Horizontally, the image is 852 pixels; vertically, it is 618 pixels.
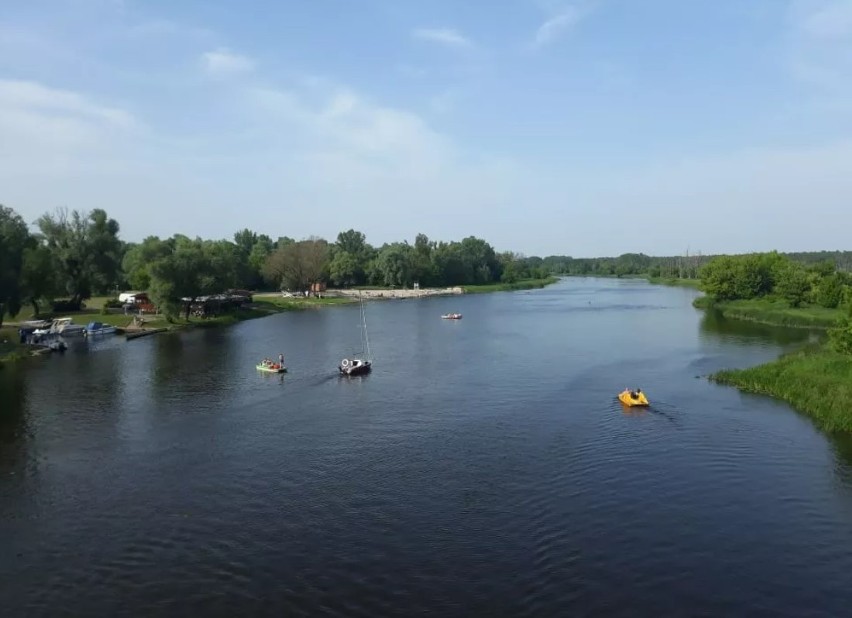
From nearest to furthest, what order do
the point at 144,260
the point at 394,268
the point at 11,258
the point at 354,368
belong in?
the point at 354,368 < the point at 11,258 < the point at 144,260 < the point at 394,268

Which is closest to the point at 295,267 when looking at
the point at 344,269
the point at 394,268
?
the point at 344,269

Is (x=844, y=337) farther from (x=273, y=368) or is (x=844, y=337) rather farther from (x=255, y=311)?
(x=255, y=311)

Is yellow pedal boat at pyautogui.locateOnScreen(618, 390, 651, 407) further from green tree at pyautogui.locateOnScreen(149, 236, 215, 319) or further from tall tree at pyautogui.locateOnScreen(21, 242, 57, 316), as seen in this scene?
green tree at pyautogui.locateOnScreen(149, 236, 215, 319)

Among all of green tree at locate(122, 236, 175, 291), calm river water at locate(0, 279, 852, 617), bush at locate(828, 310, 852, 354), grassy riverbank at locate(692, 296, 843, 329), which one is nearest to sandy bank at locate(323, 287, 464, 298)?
green tree at locate(122, 236, 175, 291)

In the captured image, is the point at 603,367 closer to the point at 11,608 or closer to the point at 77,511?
the point at 77,511

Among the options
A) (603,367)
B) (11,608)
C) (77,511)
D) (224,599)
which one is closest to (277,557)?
(224,599)

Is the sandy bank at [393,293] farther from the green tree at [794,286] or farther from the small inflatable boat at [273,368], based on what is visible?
the small inflatable boat at [273,368]

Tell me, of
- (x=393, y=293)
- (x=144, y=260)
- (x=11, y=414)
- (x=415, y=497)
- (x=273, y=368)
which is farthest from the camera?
(x=393, y=293)
